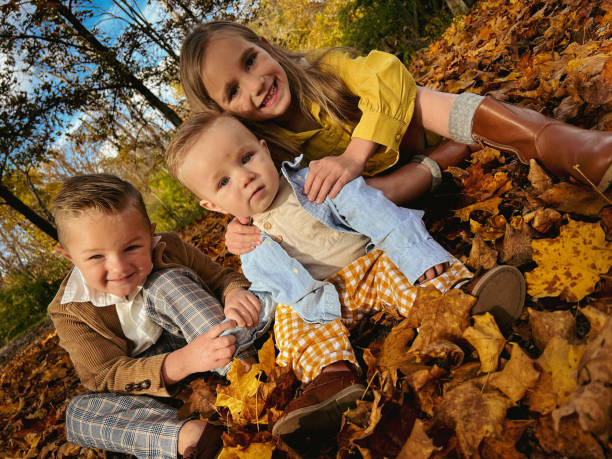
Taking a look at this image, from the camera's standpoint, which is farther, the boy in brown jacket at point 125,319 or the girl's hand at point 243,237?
the girl's hand at point 243,237

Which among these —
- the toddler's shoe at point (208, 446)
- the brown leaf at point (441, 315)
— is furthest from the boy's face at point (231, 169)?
the toddler's shoe at point (208, 446)

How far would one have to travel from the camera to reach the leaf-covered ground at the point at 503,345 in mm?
810

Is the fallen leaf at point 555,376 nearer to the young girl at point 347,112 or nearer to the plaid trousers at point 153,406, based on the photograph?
the young girl at point 347,112

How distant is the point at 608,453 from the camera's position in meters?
0.68

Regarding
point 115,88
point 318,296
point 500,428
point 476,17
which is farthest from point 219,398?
point 115,88

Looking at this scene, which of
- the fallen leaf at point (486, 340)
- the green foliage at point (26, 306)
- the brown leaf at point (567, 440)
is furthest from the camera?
the green foliage at point (26, 306)

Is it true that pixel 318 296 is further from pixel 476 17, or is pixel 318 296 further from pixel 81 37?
pixel 81 37

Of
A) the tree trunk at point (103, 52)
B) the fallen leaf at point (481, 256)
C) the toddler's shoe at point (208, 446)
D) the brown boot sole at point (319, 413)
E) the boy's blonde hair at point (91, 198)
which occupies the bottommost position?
the fallen leaf at point (481, 256)

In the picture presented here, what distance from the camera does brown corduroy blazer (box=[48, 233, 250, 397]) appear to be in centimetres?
173

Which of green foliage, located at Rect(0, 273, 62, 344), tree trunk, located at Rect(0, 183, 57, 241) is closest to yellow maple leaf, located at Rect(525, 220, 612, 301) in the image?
tree trunk, located at Rect(0, 183, 57, 241)

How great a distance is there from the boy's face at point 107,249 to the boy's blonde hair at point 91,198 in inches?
1.2

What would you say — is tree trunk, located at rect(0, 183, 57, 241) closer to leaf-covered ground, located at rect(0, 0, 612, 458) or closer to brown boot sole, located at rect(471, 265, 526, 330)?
leaf-covered ground, located at rect(0, 0, 612, 458)

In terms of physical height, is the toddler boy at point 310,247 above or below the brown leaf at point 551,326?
above

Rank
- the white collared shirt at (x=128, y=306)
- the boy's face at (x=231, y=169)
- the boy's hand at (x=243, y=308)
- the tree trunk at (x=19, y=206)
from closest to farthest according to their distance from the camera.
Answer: the boy's face at (x=231, y=169) < the boy's hand at (x=243, y=308) < the white collared shirt at (x=128, y=306) < the tree trunk at (x=19, y=206)
